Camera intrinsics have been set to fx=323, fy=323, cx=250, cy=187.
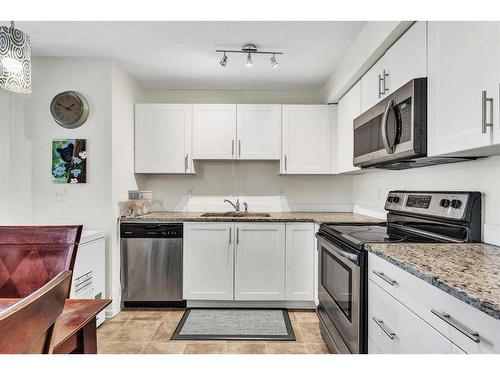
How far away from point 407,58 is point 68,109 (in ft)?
9.03

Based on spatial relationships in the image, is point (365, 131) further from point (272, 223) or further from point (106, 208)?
point (106, 208)

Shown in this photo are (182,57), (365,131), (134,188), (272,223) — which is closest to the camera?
(365,131)

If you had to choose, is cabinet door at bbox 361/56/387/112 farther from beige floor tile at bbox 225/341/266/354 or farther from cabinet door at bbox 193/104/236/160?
beige floor tile at bbox 225/341/266/354

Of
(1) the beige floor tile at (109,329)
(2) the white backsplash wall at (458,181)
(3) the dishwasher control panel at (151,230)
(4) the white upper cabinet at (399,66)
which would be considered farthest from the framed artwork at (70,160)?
(2) the white backsplash wall at (458,181)

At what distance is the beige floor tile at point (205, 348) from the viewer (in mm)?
2324

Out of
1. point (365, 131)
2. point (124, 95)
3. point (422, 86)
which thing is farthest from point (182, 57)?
point (422, 86)

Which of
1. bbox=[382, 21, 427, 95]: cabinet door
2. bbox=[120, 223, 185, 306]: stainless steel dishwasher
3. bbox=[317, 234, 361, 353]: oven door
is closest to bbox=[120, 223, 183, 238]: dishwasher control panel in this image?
bbox=[120, 223, 185, 306]: stainless steel dishwasher

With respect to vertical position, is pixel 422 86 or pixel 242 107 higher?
pixel 242 107

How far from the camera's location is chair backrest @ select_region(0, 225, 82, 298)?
150 cm

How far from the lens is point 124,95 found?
127 inches

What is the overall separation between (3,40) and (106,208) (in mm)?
1793

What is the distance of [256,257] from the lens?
312 centimetres

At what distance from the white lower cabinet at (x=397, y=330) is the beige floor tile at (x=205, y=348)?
1202mm

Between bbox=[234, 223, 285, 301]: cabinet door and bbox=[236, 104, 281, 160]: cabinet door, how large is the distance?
0.84 meters
